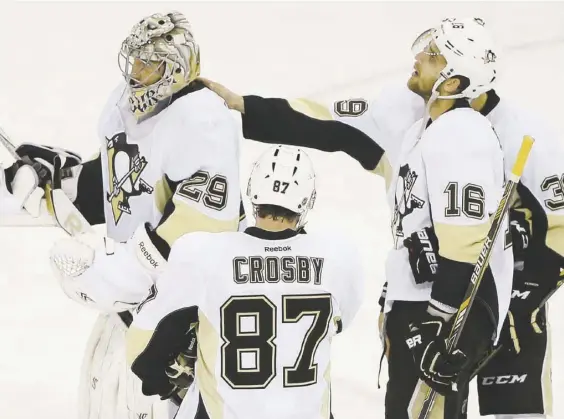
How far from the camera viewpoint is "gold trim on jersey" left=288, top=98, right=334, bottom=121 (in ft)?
10.9

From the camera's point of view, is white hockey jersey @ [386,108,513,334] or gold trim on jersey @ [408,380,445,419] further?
gold trim on jersey @ [408,380,445,419]

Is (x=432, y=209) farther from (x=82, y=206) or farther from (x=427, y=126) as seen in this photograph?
(x=82, y=206)

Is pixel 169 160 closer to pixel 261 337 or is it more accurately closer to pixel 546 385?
pixel 261 337

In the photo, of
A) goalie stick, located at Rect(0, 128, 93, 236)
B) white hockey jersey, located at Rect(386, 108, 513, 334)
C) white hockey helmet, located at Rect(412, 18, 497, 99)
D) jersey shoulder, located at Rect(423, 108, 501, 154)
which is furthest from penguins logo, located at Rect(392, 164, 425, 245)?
goalie stick, located at Rect(0, 128, 93, 236)

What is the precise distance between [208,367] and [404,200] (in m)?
0.76

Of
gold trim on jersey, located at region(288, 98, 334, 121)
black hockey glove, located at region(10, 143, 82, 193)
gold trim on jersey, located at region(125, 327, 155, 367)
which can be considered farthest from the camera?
gold trim on jersey, located at region(288, 98, 334, 121)

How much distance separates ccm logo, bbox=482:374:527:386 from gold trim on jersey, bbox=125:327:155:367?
107cm

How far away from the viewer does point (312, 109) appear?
3.33 m

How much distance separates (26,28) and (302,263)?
11.7 feet

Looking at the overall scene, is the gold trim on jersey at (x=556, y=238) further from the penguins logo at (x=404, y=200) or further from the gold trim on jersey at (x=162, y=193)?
the gold trim on jersey at (x=162, y=193)

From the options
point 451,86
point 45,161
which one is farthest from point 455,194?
point 45,161

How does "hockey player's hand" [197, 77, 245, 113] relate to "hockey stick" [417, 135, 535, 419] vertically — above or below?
above

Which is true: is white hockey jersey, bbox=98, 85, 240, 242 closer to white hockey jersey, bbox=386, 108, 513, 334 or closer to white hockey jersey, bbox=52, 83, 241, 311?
white hockey jersey, bbox=52, 83, 241, 311

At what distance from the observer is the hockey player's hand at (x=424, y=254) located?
2838 millimetres
